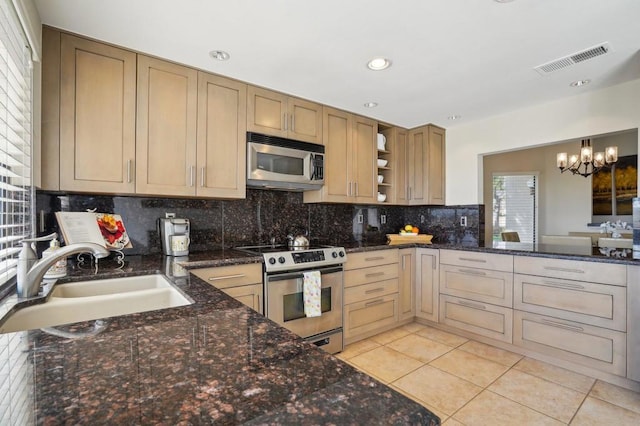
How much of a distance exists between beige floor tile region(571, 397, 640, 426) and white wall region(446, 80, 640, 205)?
81.7 inches

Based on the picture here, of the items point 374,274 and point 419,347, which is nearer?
point 419,347

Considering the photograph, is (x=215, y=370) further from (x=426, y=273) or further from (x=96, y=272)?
(x=426, y=273)

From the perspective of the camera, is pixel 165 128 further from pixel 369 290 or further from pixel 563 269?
pixel 563 269

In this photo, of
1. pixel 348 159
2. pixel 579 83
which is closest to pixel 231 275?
pixel 348 159

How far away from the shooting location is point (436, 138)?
149 inches

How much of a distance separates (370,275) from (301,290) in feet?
2.69

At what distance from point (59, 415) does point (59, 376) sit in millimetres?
162

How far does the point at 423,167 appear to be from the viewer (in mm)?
3734

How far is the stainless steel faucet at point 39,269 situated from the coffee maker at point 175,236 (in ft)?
3.56

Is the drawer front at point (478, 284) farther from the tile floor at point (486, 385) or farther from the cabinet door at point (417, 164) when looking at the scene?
the cabinet door at point (417, 164)

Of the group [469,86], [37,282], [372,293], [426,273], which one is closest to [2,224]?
[37,282]

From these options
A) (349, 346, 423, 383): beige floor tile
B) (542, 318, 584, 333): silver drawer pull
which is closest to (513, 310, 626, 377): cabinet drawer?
(542, 318, 584, 333): silver drawer pull

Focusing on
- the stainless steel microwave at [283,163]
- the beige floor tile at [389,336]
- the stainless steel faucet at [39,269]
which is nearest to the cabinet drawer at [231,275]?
the stainless steel microwave at [283,163]

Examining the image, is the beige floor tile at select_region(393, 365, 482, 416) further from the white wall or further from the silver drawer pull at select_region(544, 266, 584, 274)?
the white wall
